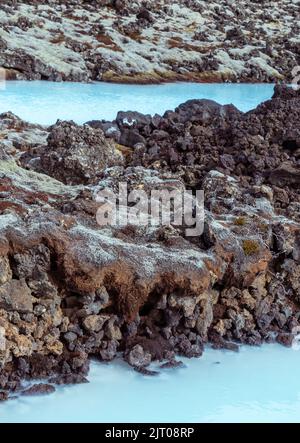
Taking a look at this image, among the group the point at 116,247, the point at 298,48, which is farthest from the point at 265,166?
the point at 298,48

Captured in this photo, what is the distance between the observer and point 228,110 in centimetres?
2477

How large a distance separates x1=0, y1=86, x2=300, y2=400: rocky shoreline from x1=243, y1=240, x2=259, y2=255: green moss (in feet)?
0.08

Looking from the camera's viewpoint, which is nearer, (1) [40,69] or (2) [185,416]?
(2) [185,416]

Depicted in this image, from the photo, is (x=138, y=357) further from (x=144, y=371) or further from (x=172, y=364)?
(x=172, y=364)

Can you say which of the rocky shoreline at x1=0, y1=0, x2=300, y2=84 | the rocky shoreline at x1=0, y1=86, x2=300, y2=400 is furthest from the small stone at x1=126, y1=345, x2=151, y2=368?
the rocky shoreline at x1=0, y1=0, x2=300, y2=84

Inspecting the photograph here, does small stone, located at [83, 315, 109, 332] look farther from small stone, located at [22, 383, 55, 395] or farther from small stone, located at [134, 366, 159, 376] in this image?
small stone, located at [22, 383, 55, 395]

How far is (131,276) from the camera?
35.3 ft

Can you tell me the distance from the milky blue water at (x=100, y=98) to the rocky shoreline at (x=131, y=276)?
1210 cm

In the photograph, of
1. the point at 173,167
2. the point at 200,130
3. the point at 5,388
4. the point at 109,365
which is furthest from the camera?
the point at 200,130

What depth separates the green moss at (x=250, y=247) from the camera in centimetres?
1212

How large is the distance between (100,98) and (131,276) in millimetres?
24611

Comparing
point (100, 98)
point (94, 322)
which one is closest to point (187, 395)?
point (94, 322)
